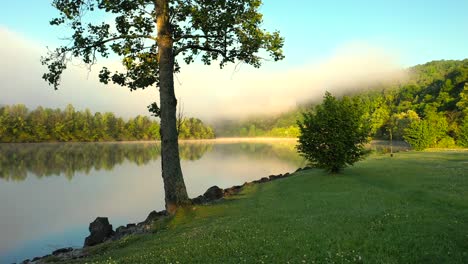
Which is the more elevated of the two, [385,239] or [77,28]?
[77,28]

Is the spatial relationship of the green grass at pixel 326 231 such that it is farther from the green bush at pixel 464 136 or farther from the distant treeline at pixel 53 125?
the distant treeline at pixel 53 125

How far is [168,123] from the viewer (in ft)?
59.2

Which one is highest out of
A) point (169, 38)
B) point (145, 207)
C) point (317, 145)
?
point (169, 38)

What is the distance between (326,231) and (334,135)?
1977 centimetres

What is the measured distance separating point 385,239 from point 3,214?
28658mm

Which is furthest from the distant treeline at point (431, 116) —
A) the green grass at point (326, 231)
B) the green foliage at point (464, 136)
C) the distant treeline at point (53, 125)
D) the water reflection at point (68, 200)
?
the distant treeline at point (53, 125)

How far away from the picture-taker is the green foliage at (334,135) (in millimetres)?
30312

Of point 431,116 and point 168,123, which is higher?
point 431,116

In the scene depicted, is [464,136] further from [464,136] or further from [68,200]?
[68,200]

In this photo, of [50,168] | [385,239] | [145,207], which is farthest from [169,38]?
[50,168]

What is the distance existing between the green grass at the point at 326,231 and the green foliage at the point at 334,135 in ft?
26.1

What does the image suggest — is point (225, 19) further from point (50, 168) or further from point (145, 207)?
point (50, 168)

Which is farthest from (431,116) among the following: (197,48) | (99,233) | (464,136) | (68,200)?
(99,233)

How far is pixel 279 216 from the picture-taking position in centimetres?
1548
